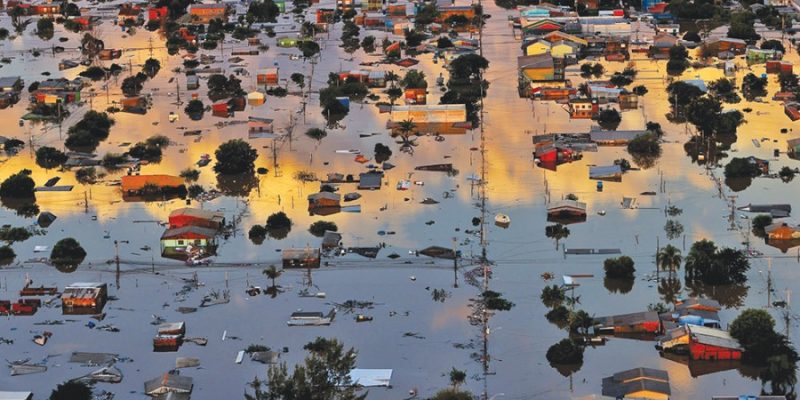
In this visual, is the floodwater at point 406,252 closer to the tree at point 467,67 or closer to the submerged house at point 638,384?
the submerged house at point 638,384

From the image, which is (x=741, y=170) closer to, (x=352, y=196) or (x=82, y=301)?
(x=352, y=196)

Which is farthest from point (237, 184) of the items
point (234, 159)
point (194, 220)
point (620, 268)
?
point (620, 268)

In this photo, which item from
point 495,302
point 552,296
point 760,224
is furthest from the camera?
point 760,224

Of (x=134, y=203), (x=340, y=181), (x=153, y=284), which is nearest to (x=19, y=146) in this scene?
(x=134, y=203)

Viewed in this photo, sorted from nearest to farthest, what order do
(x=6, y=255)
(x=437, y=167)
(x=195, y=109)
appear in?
(x=6, y=255) < (x=437, y=167) < (x=195, y=109)

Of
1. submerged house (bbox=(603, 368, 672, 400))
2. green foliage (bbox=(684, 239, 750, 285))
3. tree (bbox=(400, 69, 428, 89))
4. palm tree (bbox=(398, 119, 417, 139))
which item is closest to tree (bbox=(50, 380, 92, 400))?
submerged house (bbox=(603, 368, 672, 400))

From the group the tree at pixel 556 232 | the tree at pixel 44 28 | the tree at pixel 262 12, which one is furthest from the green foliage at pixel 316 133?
the tree at pixel 44 28
